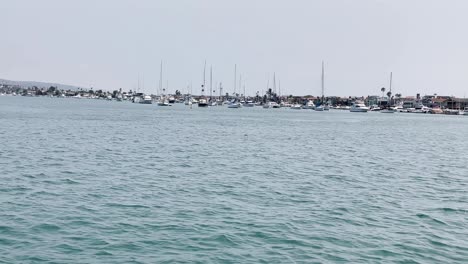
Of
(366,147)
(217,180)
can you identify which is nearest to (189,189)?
(217,180)

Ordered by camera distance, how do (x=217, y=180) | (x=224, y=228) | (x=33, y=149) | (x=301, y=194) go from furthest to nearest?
(x=33, y=149) < (x=217, y=180) < (x=301, y=194) < (x=224, y=228)

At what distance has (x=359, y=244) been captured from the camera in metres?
18.9

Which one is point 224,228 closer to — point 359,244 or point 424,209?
point 359,244

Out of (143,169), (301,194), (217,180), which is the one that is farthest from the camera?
(143,169)

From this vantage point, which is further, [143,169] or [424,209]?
[143,169]

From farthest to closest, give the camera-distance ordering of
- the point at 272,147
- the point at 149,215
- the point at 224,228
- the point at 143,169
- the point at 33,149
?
the point at 272,147, the point at 33,149, the point at 143,169, the point at 149,215, the point at 224,228

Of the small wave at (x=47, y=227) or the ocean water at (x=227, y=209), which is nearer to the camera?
the ocean water at (x=227, y=209)

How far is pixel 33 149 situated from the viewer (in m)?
47.4

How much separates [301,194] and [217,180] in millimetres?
6200

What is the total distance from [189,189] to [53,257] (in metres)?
12.6

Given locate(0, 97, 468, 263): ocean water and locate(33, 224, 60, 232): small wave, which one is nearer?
locate(0, 97, 468, 263): ocean water

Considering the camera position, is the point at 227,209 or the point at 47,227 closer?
the point at 47,227

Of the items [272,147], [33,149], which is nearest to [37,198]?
[33,149]

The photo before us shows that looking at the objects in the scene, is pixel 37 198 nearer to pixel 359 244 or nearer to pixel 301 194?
pixel 301 194
